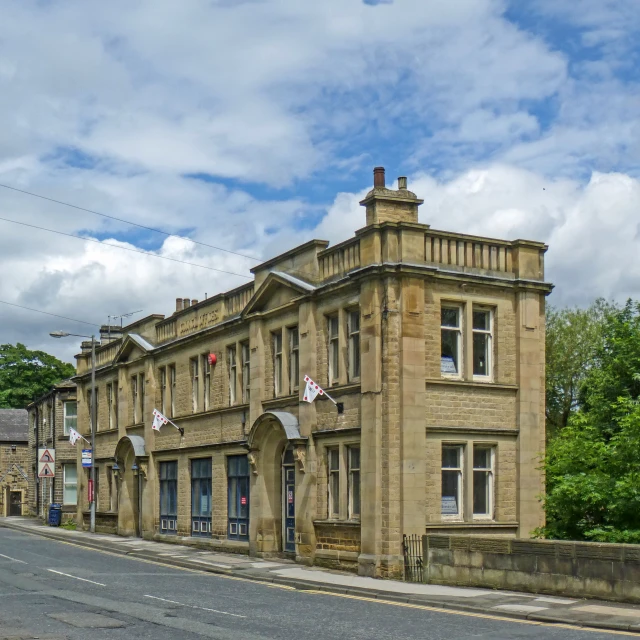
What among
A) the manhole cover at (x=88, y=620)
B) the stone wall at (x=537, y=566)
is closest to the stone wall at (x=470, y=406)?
the stone wall at (x=537, y=566)

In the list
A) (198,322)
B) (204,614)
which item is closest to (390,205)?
(198,322)

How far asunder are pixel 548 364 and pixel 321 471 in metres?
23.7

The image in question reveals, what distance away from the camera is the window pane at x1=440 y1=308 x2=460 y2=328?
26.1m

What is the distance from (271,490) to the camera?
30.8 m

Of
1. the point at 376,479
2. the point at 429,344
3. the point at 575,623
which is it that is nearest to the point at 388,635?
the point at 575,623

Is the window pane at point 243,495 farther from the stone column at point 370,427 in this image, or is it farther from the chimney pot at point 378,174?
the chimney pot at point 378,174

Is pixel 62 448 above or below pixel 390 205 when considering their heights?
below

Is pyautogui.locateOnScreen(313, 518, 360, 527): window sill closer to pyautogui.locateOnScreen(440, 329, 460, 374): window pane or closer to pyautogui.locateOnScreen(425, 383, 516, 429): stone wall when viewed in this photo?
pyautogui.locateOnScreen(425, 383, 516, 429): stone wall

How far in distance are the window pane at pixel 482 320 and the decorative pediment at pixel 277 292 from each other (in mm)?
Answer: 4331

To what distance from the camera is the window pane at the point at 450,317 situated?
85.8ft

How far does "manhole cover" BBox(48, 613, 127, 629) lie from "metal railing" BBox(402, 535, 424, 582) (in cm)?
877

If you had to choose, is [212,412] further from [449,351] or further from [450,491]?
[450,491]

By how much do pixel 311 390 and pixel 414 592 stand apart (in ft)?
25.4

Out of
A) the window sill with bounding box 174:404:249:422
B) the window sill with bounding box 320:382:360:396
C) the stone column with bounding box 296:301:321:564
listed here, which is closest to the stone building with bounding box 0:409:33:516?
the window sill with bounding box 174:404:249:422
